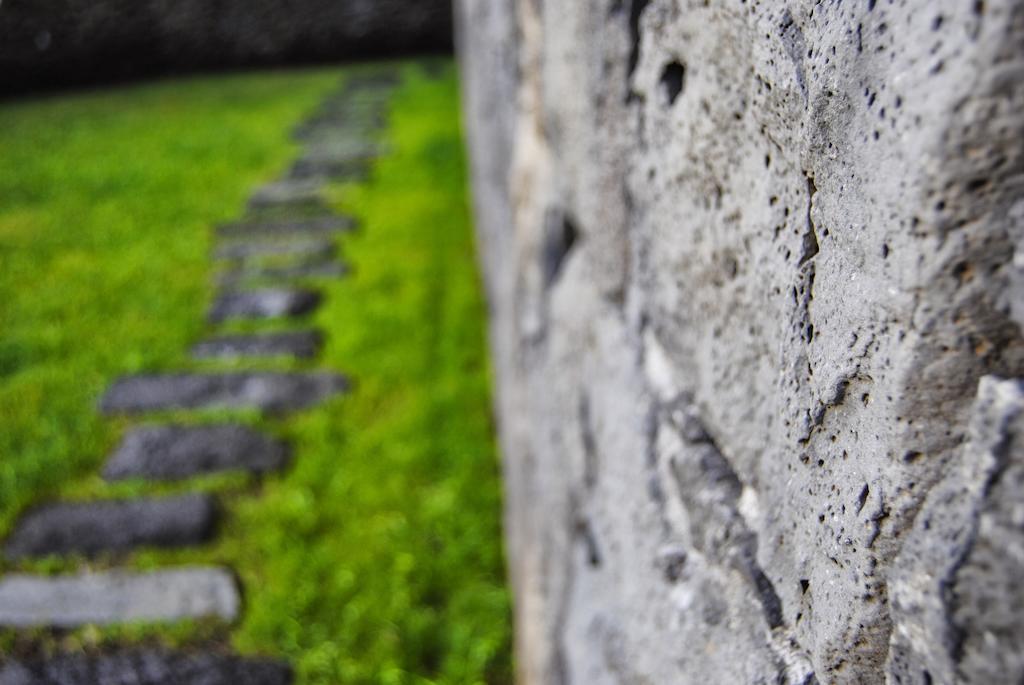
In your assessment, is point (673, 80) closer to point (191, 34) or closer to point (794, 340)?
point (794, 340)

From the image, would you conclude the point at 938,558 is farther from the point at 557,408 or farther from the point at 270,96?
the point at 270,96

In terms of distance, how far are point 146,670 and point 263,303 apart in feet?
6.47

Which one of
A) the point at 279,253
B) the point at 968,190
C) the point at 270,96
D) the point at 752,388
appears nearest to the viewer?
the point at 968,190

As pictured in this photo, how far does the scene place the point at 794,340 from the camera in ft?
1.77

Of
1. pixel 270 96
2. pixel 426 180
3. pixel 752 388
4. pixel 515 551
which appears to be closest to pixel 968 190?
pixel 752 388

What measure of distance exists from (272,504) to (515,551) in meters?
0.78

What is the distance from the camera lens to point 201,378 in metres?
2.98

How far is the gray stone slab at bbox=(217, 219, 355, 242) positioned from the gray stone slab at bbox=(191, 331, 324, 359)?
4.12ft

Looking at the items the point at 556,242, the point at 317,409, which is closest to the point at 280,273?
the point at 317,409

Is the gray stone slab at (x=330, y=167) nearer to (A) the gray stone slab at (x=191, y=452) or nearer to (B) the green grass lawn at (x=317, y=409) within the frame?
(B) the green grass lawn at (x=317, y=409)

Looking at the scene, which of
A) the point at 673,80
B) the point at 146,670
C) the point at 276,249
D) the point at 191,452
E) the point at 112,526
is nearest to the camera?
the point at 673,80

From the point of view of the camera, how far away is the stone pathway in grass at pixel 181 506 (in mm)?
1869

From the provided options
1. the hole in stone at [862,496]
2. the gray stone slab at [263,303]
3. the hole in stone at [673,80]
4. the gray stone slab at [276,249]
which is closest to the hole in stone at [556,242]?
the hole in stone at [673,80]

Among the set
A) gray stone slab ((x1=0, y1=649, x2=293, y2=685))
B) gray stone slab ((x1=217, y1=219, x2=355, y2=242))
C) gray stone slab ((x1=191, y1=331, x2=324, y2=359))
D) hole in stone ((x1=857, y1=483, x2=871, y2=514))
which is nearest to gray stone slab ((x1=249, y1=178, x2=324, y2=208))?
gray stone slab ((x1=217, y1=219, x2=355, y2=242))
